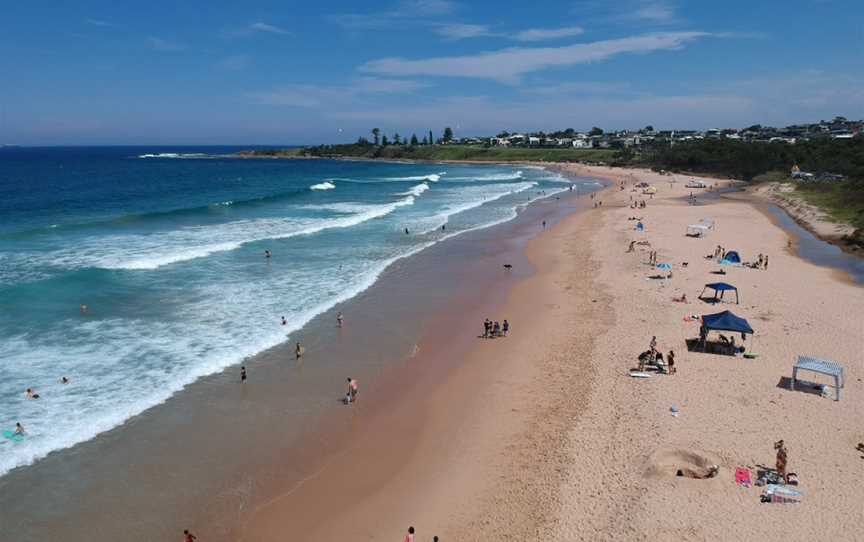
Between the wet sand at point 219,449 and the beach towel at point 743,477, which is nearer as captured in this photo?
the wet sand at point 219,449

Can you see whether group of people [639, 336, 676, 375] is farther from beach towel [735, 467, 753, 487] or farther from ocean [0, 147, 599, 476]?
ocean [0, 147, 599, 476]

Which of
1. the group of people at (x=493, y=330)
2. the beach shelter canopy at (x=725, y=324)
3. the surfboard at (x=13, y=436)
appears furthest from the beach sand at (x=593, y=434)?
the surfboard at (x=13, y=436)

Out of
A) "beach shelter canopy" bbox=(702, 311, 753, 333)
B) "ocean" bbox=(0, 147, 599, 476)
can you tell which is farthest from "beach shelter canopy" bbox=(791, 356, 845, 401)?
"ocean" bbox=(0, 147, 599, 476)

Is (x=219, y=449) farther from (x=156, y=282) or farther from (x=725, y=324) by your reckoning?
(x=156, y=282)

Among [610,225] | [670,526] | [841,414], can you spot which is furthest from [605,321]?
[610,225]

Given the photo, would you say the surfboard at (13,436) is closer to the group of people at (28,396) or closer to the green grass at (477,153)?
the group of people at (28,396)

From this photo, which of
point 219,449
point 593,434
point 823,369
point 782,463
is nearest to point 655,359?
point 823,369

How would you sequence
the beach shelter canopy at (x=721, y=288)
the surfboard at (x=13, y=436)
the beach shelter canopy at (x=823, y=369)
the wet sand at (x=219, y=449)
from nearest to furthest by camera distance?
the wet sand at (x=219, y=449) < the surfboard at (x=13, y=436) < the beach shelter canopy at (x=823, y=369) < the beach shelter canopy at (x=721, y=288)

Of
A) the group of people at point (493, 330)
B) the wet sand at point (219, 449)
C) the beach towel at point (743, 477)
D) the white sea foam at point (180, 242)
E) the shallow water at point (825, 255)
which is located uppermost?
the white sea foam at point (180, 242)
